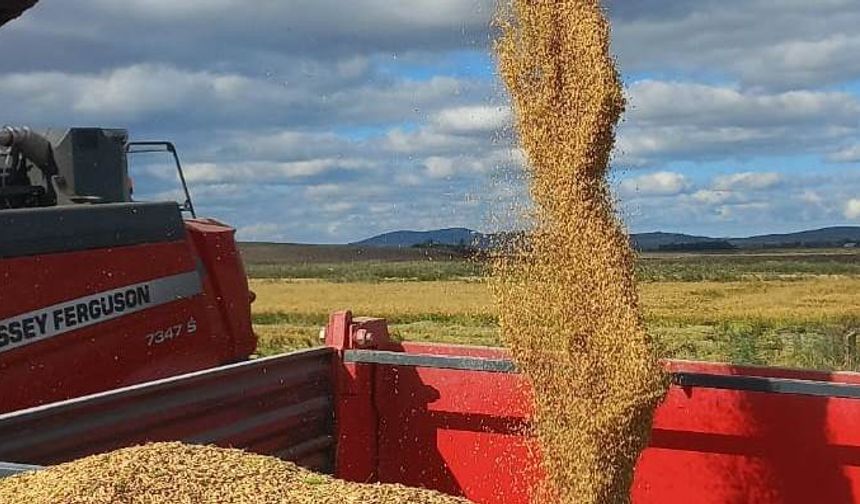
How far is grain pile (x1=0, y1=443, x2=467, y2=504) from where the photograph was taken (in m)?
2.53

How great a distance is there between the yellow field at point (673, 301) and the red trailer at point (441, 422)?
19.9 meters

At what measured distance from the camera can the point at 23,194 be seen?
5.10m

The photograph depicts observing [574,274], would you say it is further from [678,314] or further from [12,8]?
[678,314]

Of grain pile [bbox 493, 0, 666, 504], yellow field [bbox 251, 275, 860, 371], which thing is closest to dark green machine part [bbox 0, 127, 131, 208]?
grain pile [bbox 493, 0, 666, 504]

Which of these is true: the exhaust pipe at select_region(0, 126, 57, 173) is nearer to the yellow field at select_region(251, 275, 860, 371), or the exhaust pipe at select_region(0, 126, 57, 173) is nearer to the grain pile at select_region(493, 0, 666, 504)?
the grain pile at select_region(493, 0, 666, 504)

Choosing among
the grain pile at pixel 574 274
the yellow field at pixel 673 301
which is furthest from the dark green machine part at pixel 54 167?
the yellow field at pixel 673 301

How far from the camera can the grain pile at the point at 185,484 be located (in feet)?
8.30

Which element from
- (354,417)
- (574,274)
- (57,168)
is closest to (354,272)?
(57,168)

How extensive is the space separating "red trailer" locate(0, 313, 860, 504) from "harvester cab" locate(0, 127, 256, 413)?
793 millimetres

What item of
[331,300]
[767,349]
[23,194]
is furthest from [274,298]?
[23,194]

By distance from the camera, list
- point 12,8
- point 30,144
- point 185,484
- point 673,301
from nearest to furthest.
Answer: point 185,484
point 12,8
point 30,144
point 673,301

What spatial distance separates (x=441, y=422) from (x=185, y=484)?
7.11ft

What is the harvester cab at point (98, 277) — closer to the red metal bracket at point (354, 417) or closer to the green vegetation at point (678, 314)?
the red metal bracket at point (354, 417)

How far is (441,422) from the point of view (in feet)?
15.4
